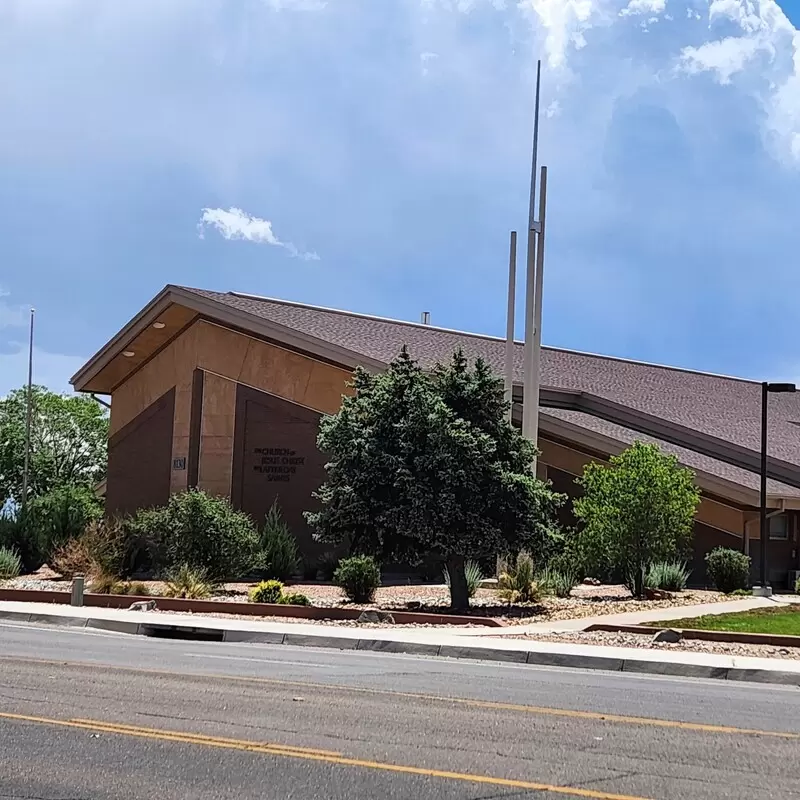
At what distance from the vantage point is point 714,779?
739 centimetres

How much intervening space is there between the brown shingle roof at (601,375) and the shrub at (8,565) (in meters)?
10.0

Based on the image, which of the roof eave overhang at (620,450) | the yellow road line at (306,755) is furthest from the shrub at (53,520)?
the yellow road line at (306,755)

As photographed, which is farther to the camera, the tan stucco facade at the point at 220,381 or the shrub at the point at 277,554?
the tan stucco facade at the point at 220,381

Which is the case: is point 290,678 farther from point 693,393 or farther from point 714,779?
point 693,393

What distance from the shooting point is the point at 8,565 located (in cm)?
3145

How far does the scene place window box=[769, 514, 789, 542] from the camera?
109ft

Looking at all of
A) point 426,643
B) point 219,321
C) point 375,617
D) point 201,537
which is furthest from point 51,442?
point 426,643

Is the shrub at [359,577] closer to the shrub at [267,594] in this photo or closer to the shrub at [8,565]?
the shrub at [267,594]

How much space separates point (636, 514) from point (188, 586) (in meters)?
10.0

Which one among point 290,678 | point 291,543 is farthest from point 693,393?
point 290,678

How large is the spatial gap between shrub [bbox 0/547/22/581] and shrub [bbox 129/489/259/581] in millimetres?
4666

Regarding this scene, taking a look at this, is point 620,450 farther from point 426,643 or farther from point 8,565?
point 8,565

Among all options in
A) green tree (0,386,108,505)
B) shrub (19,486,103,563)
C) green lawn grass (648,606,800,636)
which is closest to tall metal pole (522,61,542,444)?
green lawn grass (648,606,800,636)

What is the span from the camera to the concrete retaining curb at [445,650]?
1466 centimetres
